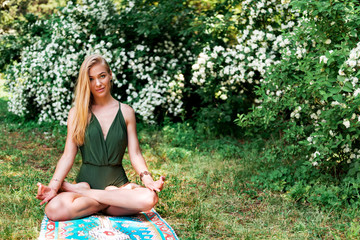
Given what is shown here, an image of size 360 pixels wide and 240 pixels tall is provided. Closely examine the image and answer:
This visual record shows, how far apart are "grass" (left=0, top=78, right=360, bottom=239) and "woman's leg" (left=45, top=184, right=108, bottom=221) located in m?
0.22

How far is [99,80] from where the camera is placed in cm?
362

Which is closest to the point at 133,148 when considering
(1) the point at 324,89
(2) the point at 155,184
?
(2) the point at 155,184

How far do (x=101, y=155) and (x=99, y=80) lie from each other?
2.14 ft

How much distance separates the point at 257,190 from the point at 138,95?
3326mm

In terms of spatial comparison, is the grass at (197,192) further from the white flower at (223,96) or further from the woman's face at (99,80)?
the woman's face at (99,80)

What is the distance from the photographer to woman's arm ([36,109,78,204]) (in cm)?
321

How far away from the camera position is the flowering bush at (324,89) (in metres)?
3.52

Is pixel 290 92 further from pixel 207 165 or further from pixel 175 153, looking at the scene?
pixel 175 153

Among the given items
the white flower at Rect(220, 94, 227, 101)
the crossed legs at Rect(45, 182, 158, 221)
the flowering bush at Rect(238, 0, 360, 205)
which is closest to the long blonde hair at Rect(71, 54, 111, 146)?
the crossed legs at Rect(45, 182, 158, 221)

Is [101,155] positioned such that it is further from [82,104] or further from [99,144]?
[82,104]

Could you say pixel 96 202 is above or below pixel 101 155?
below

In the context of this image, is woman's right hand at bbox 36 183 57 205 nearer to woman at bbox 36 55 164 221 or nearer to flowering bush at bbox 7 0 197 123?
woman at bbox 36 55 164 221

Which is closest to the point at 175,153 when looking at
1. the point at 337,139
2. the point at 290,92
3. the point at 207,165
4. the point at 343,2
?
the point at 207,165

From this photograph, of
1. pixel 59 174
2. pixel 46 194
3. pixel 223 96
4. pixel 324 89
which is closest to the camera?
pixel 46 194
